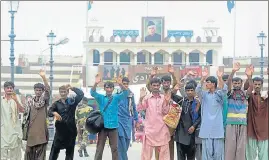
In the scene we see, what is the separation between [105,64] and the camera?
50438 mm

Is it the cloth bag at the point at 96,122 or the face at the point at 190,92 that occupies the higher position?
the face at the point at 190,92

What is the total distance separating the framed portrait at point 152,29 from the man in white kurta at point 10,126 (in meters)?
44.0

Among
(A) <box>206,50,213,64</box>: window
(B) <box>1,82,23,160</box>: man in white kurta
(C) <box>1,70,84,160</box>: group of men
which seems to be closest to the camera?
(C) <box>1,70,84,160</box>: group of men

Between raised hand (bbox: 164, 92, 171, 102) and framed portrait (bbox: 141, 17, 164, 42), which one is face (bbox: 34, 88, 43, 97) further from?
framed portrait (bbox: 141, 17, 164, 42)

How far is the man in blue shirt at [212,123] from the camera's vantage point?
24.3 ft

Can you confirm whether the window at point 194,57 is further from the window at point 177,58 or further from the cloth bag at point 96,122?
the cloth bag at point 96,122

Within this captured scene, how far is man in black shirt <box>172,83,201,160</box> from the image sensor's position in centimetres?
766

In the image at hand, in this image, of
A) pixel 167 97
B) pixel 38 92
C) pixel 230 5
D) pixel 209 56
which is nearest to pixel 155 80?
pixel 167 97

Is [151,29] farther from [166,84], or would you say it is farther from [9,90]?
[166,84]

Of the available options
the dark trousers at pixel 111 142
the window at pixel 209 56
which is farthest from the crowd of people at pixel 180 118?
the window at pixel 209 56

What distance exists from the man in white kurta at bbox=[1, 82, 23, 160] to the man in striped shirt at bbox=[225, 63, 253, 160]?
309cm

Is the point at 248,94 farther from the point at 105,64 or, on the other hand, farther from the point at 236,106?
the point at 105,64

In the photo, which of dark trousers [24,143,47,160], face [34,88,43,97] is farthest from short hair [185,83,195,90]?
dark trousers [24,143,47,160]

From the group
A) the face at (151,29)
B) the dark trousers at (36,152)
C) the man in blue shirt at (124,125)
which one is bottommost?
the dark trousers at (36,152)
